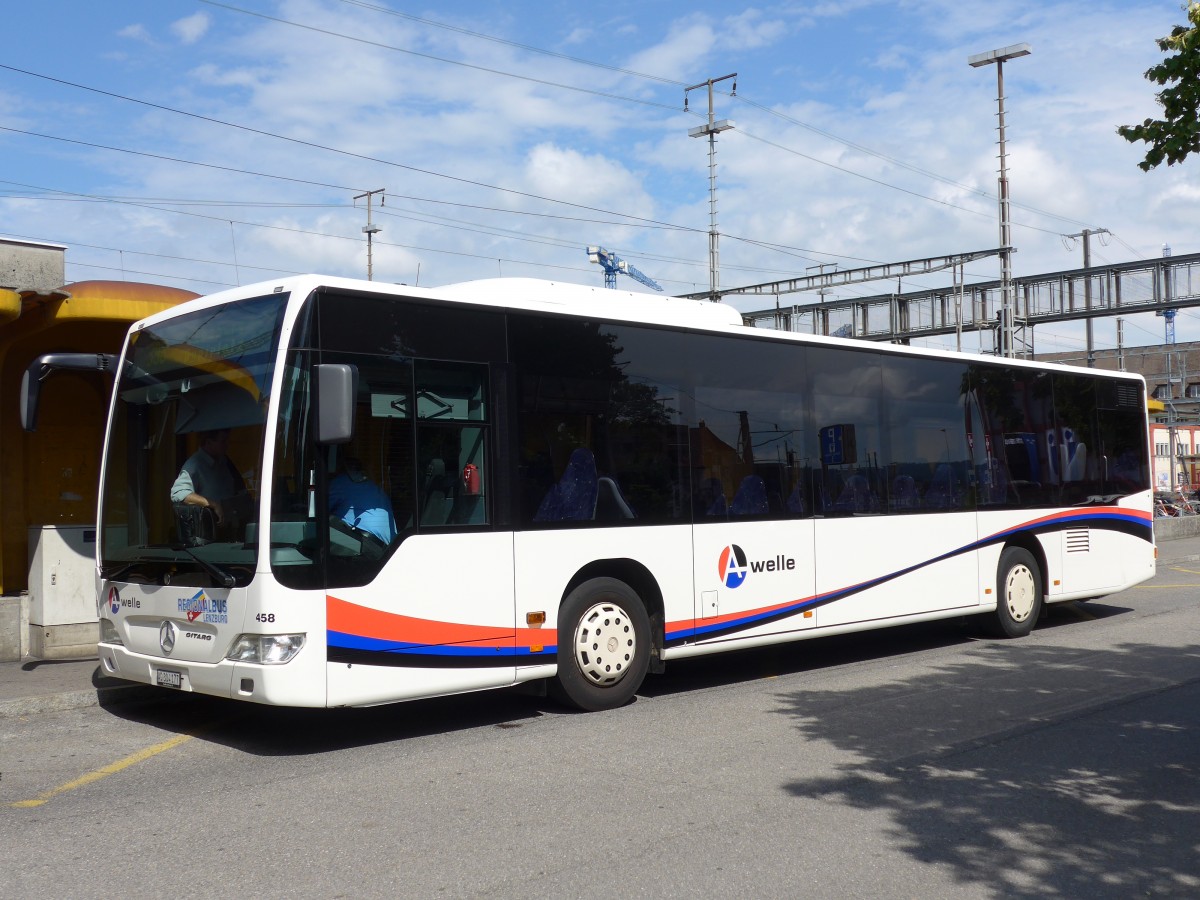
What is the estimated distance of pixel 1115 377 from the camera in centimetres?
1525

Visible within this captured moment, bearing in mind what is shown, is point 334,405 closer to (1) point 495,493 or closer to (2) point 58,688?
(1) point 495,493

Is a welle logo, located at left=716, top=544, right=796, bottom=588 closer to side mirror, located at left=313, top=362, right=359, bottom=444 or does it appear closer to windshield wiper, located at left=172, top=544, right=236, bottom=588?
A: side mirror, located at left=313, top=362, right=359, bottom=444

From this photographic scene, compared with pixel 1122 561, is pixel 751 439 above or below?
above

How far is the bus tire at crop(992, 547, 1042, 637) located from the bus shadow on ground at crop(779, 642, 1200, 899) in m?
2.02

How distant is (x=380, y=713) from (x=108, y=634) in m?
2.11

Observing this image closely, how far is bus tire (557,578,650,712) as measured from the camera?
8.89 metres

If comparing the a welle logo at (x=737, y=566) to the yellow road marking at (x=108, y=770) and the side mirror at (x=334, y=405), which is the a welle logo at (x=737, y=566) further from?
the yellow road marking at (x=108, y=770)

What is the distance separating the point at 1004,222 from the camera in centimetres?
3516

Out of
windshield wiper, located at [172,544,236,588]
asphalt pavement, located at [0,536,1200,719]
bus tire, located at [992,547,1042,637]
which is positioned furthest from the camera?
bus tire, located at [992,547,1042,637]

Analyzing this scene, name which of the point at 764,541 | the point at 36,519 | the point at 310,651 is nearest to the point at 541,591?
the point at 310,651

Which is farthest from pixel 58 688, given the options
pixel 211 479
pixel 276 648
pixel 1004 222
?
pixel 1004 222

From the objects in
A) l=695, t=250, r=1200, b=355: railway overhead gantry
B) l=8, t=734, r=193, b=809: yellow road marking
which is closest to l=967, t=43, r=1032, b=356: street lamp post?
l=695, t=250, r=1200, b=355: railway overhead gantry

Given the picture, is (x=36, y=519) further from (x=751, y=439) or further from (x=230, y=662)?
(x=751, y=439)

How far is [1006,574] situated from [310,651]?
8.55 metres
